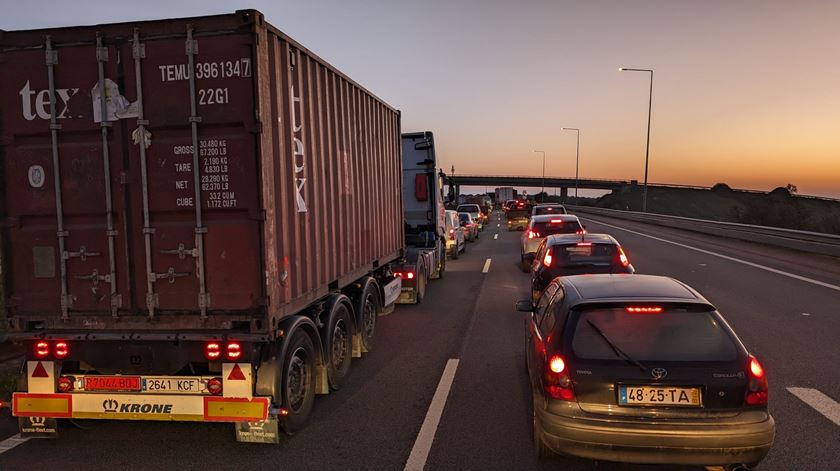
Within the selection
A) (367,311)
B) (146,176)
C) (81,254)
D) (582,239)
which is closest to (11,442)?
(81,254)

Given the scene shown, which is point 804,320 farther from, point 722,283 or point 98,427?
point 98,427

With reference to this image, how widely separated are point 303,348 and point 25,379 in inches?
91.9

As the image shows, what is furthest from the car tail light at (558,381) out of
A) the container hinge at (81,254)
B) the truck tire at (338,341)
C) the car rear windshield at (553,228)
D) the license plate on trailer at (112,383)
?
the car rear windshield at (553,228)

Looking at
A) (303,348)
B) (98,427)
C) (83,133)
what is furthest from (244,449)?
(83,133)

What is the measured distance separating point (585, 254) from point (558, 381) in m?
5.71

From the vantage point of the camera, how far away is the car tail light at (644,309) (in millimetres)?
3910

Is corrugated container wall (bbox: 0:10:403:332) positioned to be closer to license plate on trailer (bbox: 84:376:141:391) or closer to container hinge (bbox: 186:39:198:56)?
container hinge (bbox: 186:39:198:56)

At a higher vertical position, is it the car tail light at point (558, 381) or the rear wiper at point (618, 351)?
the rear wiper at point (618, 351)

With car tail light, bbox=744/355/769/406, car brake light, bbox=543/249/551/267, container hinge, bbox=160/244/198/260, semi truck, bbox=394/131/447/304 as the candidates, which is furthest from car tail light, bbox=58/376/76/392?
semi truck, bbox=394/131/447/304

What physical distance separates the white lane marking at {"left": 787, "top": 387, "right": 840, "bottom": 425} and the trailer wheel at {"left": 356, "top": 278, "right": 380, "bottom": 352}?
16.2ft

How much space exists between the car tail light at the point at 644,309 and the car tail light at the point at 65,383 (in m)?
4.57

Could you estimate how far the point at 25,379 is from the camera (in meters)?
4.58

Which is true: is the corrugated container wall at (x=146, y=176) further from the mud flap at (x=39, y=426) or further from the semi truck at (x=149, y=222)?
the mud flap at (x=39, y=426)

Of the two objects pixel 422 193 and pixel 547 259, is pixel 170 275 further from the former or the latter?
pixel 422 193
